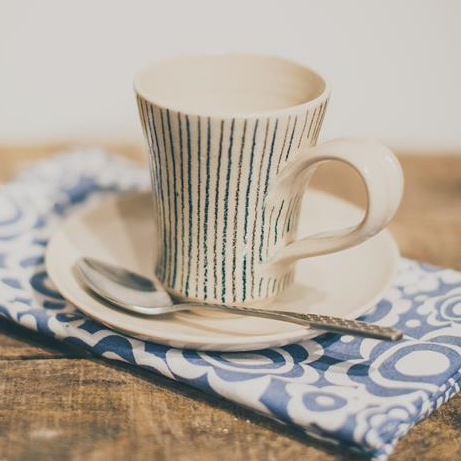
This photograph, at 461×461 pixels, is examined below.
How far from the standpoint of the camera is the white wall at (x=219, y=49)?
0.91 m

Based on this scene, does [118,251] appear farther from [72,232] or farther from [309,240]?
[309,240]

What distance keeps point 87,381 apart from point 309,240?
7.5 inches

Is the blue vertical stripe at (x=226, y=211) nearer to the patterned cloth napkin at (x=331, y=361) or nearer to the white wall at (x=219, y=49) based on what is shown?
the patterned cloth napkin at (x=331, y=361)

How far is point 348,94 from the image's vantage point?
0.98 meters

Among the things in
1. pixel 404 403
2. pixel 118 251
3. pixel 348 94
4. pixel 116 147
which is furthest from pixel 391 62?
pixel 404 403

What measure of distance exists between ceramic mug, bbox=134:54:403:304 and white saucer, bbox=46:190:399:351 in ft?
0.09

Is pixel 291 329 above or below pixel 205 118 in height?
below

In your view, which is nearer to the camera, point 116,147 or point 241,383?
point 241,383

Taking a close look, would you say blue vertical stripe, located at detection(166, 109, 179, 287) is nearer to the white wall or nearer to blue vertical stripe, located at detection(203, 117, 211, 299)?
blue vertical stripe, located at detection(203, 117, 211, 299)

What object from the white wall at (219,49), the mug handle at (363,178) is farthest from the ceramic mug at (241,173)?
the white wall at (219,49)

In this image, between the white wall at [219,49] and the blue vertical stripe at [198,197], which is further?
the white wall at [219,49]

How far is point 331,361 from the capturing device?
1.63 ft

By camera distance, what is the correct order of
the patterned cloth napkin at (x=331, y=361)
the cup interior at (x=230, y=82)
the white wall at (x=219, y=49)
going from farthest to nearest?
the white wall at (x=219, y=49)
the cup interior at (x=230, y=82)
the patterned cloth napkin at (x=331, y=361)

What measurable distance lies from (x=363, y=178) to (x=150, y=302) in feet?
0.64
